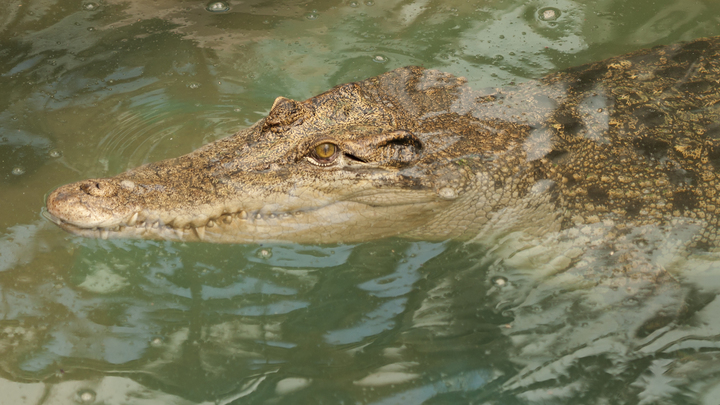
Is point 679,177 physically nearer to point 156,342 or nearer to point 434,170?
point 434,170

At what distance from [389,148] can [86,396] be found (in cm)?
209

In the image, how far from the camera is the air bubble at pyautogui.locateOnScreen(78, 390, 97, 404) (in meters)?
2.58

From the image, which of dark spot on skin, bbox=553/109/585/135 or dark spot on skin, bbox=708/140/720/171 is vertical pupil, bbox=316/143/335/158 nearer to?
dark spot on skin, bbox=553/109/585/135

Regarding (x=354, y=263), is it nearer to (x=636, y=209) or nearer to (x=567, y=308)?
(x=567, y=308)

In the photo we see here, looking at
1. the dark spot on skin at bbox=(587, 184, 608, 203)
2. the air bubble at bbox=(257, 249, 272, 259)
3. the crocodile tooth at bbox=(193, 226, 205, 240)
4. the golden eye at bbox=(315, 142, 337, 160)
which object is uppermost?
the golden eye at bbox=(315, 142, 337, 160)

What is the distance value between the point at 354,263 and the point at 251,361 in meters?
0.88

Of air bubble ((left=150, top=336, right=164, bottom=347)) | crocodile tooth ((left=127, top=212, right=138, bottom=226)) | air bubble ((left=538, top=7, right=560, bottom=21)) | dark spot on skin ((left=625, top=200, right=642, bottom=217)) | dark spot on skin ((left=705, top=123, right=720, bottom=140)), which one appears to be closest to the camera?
crocodile tooth ((left=127, top=212, right=138, bottom=226))

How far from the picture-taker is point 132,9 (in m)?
5.05

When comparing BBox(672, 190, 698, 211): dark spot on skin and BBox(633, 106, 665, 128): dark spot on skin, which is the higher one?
BBox(633, 106, 665, 128): dark spot on skin

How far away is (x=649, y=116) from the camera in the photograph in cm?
342

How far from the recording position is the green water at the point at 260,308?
8.89ft

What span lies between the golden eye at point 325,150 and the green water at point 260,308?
68 cm

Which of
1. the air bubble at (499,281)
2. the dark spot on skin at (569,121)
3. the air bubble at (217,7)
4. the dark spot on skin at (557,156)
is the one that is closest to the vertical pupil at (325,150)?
the air bubble at (499,281)

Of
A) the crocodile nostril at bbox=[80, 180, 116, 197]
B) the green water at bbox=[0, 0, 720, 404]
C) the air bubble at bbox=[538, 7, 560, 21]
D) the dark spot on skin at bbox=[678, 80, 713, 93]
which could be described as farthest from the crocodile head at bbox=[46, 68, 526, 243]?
the air bubble at bbox=[538, 7, 560, 21]
